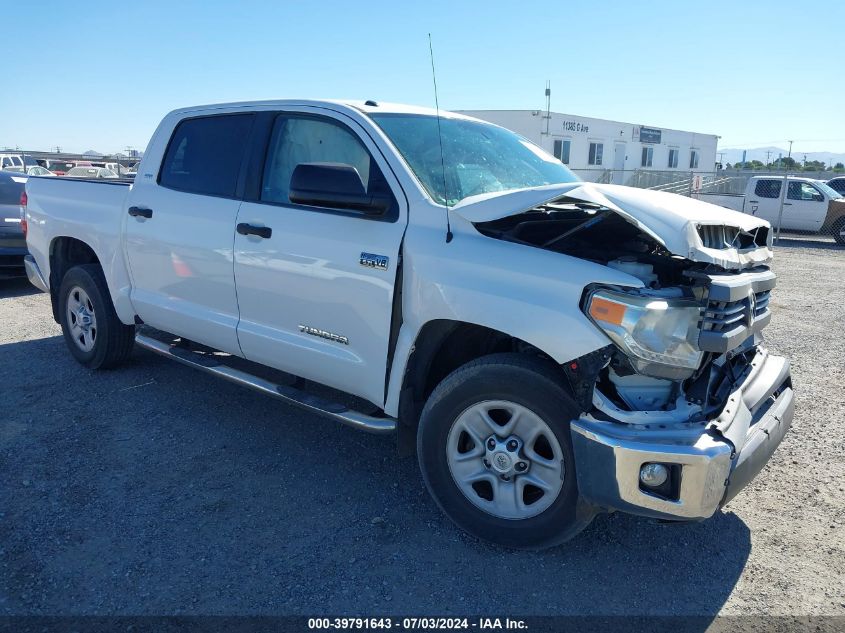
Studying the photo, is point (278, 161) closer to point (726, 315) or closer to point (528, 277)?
point (528, 277)

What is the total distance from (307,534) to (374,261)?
140 cm

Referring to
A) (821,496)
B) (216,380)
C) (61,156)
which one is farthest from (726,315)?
(61,156)

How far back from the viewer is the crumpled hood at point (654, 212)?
267 cm

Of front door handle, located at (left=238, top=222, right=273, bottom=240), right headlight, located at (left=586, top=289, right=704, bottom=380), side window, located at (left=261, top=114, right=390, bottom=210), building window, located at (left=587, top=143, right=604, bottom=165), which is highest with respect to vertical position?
building window, located at (left=587, top=143, right=604, bottom=165)

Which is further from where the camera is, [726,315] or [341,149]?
[341,149]

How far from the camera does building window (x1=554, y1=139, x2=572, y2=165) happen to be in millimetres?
33719

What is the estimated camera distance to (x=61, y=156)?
33969 mm

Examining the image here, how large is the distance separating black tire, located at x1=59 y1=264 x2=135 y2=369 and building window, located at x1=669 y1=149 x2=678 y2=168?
45825 mm

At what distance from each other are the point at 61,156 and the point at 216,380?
34.4 m

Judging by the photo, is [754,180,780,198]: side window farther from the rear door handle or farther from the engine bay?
the rear door handle

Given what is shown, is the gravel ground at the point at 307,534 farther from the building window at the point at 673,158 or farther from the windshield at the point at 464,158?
the building window at the point at 673,158

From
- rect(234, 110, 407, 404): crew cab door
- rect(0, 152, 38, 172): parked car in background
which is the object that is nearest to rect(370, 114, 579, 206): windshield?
rect(234, 110, 407, 404): crew cab door

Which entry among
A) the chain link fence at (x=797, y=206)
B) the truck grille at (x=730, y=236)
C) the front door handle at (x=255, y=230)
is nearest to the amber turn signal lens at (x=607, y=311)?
the truck grille at (x=730, y=236)

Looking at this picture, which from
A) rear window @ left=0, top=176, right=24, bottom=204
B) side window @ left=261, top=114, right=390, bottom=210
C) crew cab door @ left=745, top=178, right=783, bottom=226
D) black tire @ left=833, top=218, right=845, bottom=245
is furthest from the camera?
crew cab door @ left=745, top=178, right=783, bottom=226
